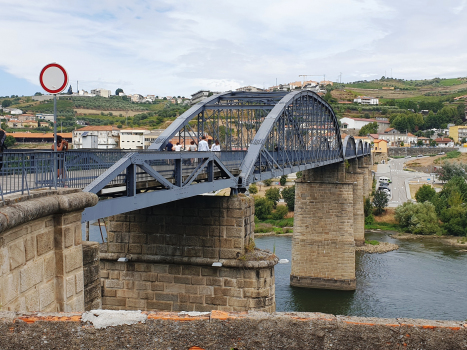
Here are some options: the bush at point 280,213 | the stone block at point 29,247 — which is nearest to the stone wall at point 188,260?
the stone block at point 29,247

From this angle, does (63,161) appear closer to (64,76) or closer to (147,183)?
(64,76)

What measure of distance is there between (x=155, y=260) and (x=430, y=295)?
20198 millimetres

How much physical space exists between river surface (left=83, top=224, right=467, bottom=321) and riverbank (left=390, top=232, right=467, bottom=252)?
393cm

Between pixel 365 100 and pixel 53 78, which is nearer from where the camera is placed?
pixel 53 78

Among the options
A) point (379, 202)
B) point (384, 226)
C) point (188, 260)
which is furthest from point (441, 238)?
point (188, 260)

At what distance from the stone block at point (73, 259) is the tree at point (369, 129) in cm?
12587

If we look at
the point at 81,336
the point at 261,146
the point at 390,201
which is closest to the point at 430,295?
the point at 261,146

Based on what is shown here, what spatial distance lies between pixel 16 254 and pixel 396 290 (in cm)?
2817

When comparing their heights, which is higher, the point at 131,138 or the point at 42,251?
the point at 131,138

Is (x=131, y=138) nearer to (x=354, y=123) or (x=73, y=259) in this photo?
(x=73, y=259)

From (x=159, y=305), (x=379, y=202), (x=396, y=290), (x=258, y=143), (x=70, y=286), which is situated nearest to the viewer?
(x=70, y=286)

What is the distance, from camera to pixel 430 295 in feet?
98.0

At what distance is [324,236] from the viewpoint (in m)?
34.2

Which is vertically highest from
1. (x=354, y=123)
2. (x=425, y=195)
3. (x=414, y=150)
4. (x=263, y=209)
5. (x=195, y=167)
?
(x=354, y=123)
